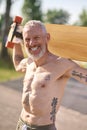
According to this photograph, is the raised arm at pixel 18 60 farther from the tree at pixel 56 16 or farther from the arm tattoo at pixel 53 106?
the tree at pixel 56 16

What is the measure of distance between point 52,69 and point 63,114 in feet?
13.2

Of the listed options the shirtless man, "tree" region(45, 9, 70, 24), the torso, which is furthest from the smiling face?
"tree" region(45, 9, 70, 24)

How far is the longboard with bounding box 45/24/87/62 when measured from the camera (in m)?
3.51

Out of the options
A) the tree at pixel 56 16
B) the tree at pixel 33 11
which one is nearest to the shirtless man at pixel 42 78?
the tree at pixel 33 11

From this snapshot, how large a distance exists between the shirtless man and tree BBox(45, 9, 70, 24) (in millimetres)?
93609

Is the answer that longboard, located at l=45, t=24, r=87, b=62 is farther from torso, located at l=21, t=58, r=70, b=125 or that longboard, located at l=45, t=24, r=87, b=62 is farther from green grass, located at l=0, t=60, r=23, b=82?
green grass, located at l=0, t=60, r=23, b=82

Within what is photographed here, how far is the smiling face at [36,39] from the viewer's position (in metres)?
3.08

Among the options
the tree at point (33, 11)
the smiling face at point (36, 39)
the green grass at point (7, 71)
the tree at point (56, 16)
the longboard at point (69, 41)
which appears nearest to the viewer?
the smiling face at point (36, 39)

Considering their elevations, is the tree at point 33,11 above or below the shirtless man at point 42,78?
below

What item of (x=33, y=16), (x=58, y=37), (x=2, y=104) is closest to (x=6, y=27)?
(x=2, y=104)

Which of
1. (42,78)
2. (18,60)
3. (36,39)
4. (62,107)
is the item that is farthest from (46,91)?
(62,107)

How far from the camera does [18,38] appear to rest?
378 centimetres

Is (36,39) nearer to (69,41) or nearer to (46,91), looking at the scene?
(46,91)

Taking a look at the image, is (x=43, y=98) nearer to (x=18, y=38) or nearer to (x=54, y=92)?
(x=54, y=92)
